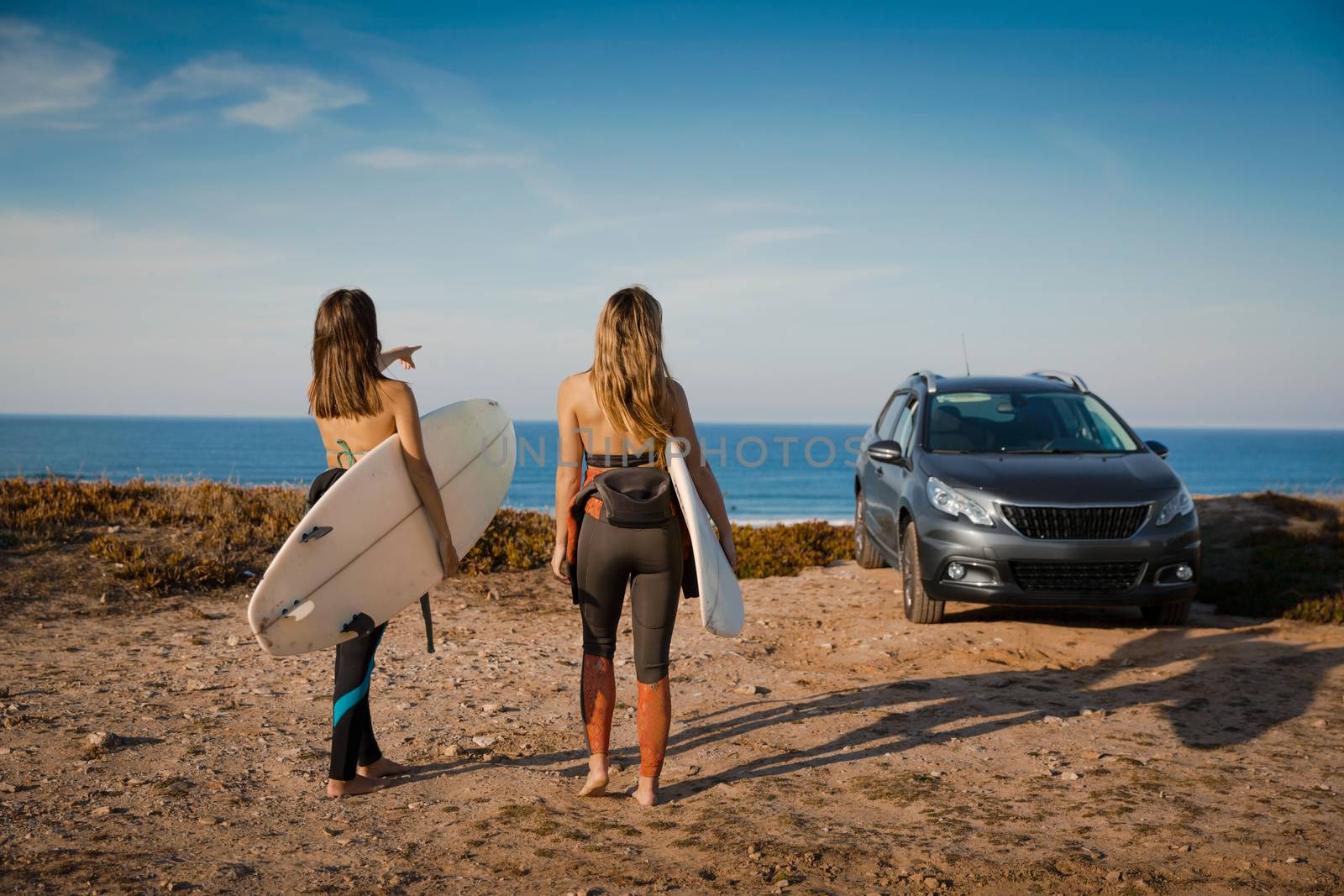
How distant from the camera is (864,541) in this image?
10242 millimetres

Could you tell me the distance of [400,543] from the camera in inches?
170

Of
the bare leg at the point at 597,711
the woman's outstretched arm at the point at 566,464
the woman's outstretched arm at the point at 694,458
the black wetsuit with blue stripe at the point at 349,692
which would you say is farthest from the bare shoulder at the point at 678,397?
the black wetsuit with blue stripe at the point at 349,692

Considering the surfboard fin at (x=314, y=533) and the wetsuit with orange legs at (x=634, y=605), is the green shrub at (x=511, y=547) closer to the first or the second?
the surfboard fin at (x=314, y=533)

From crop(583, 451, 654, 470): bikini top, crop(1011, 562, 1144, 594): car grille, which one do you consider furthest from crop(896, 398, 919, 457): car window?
crop(583, 451, 654, 470): bikini top

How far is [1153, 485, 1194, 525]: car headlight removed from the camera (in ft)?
23.3

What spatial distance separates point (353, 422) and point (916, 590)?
520cm

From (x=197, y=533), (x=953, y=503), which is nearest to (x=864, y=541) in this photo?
(x=953, y=503)

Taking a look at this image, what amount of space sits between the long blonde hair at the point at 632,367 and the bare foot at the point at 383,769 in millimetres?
2067

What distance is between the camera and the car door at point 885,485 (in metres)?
8.41

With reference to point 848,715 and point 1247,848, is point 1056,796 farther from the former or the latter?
point 848,715

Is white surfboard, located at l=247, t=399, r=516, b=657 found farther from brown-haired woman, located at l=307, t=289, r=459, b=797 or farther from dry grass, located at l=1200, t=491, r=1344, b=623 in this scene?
dry grass, located at l=1200, t=491, r=1344, b=623

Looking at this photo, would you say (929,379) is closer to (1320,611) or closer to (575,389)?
(1320,611)

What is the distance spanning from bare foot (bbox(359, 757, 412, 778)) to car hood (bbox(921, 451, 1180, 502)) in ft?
15.8

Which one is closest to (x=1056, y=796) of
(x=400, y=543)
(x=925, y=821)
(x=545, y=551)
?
(x=925, y=821)
